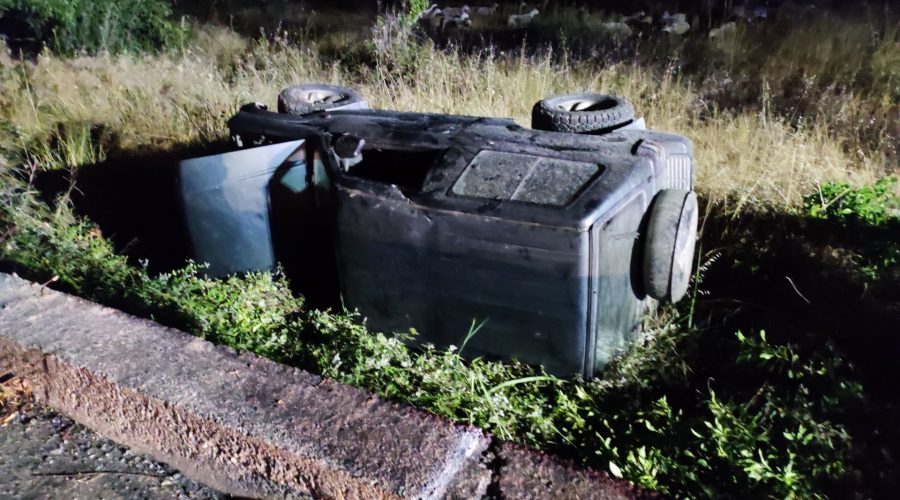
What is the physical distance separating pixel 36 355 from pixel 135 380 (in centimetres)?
52

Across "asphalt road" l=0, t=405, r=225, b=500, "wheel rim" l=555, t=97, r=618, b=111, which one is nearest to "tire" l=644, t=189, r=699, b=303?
"wheel rim" l=555, t=97, r=618, b=111

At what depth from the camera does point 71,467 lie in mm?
2344

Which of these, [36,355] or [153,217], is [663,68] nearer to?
[153,217]

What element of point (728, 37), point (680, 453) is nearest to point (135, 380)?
point (680, 453)

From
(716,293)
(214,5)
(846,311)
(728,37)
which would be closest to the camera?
(846,311)

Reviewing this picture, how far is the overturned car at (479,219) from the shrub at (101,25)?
18.9ft

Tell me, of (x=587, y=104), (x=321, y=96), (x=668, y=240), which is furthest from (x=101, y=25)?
(x=668, y=240)

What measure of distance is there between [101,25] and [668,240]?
7.66 meters

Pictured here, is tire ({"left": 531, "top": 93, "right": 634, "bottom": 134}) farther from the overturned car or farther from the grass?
the grass

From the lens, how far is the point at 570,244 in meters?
2.35

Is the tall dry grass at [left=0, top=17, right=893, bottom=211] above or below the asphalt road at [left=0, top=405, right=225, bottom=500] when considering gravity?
above

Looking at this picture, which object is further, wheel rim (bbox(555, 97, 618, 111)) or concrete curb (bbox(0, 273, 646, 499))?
wheel rim (bbox(555, 97, 618, 111))

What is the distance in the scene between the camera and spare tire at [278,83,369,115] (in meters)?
3.50

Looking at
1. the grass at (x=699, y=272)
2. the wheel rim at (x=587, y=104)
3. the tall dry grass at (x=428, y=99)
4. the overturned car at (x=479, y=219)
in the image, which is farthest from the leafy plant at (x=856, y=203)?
the wheel rim at (x=587, y=104)
